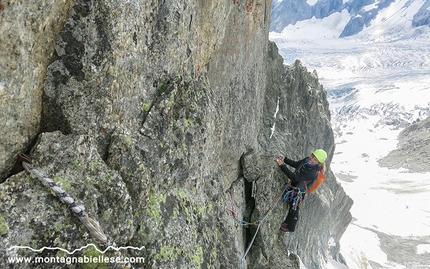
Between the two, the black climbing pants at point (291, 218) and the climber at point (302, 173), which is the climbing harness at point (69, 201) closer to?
the climber at point (302, 173)

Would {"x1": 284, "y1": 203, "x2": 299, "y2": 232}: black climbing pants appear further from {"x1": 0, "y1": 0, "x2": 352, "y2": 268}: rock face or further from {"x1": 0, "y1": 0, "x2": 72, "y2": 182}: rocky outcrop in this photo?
{"x1": 0, "y1": 0, "x2": 72, "y2": 182}: rocky outcrop

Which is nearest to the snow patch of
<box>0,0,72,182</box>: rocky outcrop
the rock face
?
the rock face

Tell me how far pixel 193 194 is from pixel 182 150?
1248 mm

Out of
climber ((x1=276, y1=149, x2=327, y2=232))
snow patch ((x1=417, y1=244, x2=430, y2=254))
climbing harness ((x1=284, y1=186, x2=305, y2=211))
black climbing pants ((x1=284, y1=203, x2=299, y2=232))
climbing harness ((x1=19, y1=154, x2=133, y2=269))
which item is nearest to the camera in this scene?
climbing harness ((x1=19, y1=154, x2=133, y2=269))

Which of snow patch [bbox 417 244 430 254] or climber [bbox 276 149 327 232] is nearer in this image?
climber [bbox 276 149 327 232]

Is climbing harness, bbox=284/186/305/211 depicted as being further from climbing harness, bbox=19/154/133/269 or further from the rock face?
climbing harness, bbox=19/154/133/269

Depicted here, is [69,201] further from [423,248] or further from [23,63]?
[423,248]

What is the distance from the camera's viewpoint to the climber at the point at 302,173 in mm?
13055

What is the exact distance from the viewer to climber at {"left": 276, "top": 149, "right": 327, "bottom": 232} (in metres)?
13.1

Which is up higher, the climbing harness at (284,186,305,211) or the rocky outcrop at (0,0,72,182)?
the rocky outcrop at (0,0,72,182)

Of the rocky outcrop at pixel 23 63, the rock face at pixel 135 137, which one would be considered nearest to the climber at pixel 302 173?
the rock face at pixel 135 137

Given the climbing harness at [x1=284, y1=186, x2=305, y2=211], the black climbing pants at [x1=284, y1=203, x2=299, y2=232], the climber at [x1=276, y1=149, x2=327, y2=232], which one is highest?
the climber at [x1=276, y1=149, x2=327, y2=232]

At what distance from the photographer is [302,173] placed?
13.2 m

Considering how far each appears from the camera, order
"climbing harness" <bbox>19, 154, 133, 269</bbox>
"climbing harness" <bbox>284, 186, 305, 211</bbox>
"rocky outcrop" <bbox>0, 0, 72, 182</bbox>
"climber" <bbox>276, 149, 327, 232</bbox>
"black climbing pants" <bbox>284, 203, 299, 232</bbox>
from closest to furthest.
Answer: "rocky outcrop" <bbox>0, 0, 72, 182</bbox> < "climbing harness" <bbox>19, 154, 133, 269</bbox> < "climber" <bbox>276, 149, 327, 232</bbox> < "climbing harness" <bbox>284, 186, 305, 211</bbox> < "black climbing pants" <bbox>284, 203, 299, 232</bbox>
